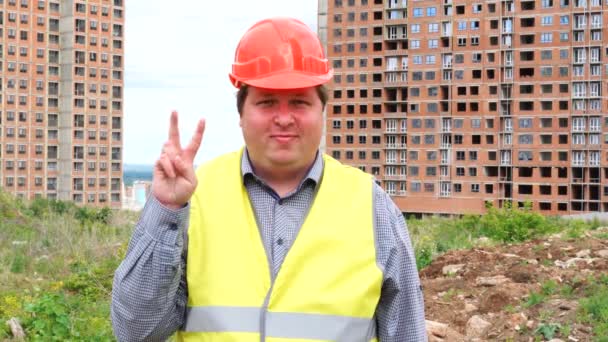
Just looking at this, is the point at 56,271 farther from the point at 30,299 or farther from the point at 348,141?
the point at 348,141

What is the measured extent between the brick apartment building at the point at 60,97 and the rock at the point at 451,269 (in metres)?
59.3

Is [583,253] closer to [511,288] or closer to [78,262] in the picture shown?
[511,288]

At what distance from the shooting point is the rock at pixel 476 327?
21.8ft

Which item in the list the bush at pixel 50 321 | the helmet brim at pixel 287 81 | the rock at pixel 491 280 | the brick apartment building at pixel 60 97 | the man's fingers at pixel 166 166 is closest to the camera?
the man's fingers at pixel 166 166

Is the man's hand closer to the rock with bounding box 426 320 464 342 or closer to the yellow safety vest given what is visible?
the yellow safety vest

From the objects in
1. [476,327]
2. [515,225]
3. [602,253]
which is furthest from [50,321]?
[515,225]

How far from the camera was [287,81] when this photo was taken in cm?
239

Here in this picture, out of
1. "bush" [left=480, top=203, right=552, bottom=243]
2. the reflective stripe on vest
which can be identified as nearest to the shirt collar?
the reflective stripe on vest

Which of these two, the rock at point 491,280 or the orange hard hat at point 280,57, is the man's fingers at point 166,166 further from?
the rock at point 491,280

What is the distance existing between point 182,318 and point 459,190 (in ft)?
181

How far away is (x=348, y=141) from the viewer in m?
60.4

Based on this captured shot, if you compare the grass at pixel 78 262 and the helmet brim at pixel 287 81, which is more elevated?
the helmet brim at pixel 287 81

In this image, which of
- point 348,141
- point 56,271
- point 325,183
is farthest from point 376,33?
point 325,183

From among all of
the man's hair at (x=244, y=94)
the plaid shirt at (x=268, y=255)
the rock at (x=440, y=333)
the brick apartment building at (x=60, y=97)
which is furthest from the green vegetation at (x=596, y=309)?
the brick apartment building at (x=60, y=97)
